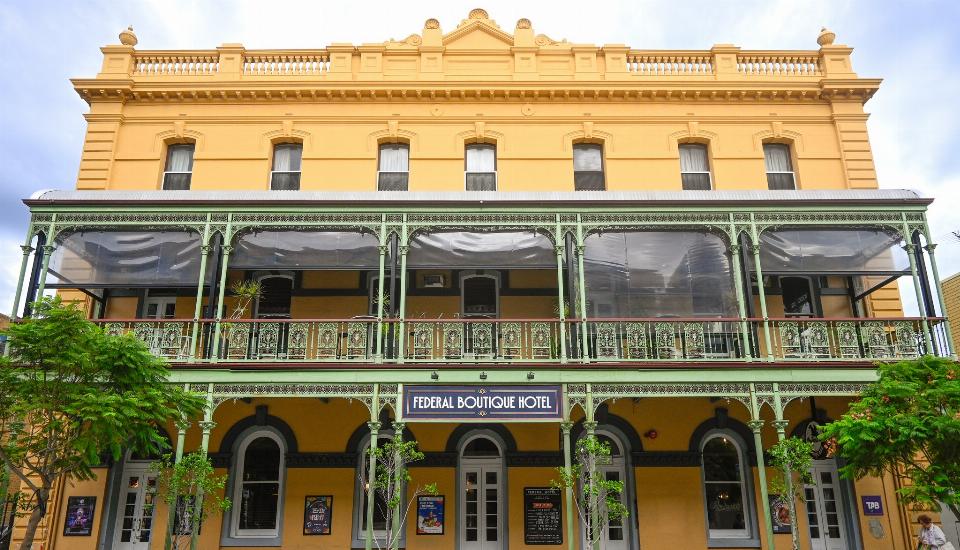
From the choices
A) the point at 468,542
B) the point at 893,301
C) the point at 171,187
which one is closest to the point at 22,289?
the point at 171,187

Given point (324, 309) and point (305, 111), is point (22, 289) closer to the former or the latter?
point (324, 309)

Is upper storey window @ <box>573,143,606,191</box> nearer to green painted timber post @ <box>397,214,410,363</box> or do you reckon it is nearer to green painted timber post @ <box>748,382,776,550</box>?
green painted timber post @ <box>397,214,410,363</box>

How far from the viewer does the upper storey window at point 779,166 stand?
16.7 m

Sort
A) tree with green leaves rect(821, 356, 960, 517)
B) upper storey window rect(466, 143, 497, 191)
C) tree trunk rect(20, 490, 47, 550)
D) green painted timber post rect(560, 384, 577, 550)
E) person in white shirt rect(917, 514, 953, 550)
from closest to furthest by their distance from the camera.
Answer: tree trunk rect(20, 490, 47, 550) → tree with green leaves rect(821, 356, 960, 517) → green painted timber post rect(560, 384, 577, 550) → person in white shirt rect(917, 514, 953, 550) → upper storey window rect(466, 143, 497, 191)

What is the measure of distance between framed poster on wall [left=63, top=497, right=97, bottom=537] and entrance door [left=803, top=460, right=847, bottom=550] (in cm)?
1508

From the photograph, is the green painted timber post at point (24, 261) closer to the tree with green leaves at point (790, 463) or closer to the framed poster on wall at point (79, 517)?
the framed poster on wall at point (79, 517)

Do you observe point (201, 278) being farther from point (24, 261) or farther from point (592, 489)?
point (592, 489)

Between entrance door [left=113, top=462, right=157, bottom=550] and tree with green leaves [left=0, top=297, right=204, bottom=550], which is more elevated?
tree with green leaves [left=0, top=297, right=204, bottom=550]

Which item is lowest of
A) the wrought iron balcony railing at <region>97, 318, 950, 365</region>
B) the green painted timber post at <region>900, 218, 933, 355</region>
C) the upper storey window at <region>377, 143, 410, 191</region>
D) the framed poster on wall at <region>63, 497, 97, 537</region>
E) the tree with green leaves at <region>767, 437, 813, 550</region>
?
the framed poster on wall at <region>63, 497, 97, 537</region>

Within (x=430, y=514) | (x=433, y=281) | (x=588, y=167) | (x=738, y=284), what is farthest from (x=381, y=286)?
(x=588, y=167)

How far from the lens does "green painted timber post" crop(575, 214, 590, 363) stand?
1235cm

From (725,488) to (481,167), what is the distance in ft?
31.0

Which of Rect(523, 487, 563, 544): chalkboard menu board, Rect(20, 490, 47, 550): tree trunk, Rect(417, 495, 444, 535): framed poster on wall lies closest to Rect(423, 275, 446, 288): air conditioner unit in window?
Rect(417, 495, 444, 535): framed poster on wall

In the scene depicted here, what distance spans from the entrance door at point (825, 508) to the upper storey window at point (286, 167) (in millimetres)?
13861
